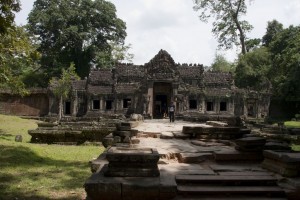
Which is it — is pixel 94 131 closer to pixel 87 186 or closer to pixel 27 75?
pixel 87 186

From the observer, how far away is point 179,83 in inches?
1212

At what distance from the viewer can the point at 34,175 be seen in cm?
874

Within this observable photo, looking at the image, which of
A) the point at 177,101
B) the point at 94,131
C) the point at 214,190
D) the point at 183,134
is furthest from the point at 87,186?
the point at 177,101

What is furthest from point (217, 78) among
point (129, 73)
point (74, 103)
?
point (74, 103)

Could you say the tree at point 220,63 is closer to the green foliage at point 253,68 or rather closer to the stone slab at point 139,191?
the green foliage at point 253,68

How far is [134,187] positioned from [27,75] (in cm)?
4687

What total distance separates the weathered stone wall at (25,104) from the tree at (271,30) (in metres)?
33.1

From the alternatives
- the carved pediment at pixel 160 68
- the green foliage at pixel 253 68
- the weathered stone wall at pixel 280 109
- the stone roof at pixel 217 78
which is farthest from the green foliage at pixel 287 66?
the carved pediment at pixel 160 68

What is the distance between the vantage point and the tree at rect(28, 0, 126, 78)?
1772 inches

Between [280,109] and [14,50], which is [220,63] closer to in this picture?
[280,109]

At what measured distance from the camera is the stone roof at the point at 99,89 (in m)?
33.2

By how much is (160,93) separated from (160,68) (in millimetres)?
2429

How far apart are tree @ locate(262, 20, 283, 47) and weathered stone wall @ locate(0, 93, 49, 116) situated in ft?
109

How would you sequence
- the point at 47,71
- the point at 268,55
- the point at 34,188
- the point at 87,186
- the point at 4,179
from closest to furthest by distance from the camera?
the point at 87,186, the point at 34,188, the point at 4,179, the point at 268,55, the point at 47,71
